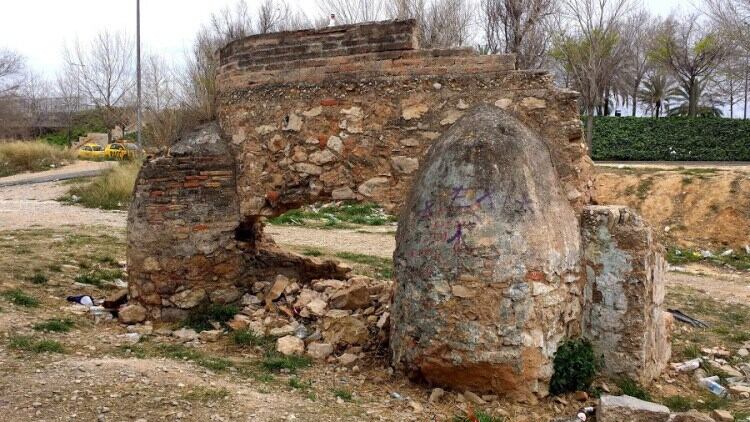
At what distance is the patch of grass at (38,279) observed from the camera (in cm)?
761

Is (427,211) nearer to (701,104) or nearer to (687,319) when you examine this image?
(687,319)

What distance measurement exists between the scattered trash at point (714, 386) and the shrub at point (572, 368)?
47.4 inches

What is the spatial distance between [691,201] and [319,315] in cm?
1161

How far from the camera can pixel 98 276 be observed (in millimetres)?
8430

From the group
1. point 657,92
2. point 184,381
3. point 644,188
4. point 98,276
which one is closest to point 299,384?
point 184,381

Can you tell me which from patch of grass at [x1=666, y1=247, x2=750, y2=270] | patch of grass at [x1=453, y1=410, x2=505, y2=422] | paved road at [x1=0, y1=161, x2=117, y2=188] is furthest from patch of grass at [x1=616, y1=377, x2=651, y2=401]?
paved road at [x1=0, y1=161, x2=117, y2=188]

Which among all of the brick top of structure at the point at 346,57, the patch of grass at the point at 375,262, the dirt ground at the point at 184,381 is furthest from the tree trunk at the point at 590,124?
the brick top of structure at the point at 346,57

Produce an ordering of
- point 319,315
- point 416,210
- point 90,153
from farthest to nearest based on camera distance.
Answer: point 90,153
point 319,315
point 416,210

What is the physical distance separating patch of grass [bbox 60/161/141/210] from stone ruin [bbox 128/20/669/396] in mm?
10970

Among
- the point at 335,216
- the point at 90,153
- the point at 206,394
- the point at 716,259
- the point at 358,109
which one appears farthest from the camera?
the point at 90,153

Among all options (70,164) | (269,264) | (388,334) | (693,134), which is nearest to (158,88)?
(70,164)

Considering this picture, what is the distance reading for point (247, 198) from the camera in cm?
655

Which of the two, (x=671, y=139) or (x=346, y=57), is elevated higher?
(x=346, y=57)

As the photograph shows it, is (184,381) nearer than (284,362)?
Yes
